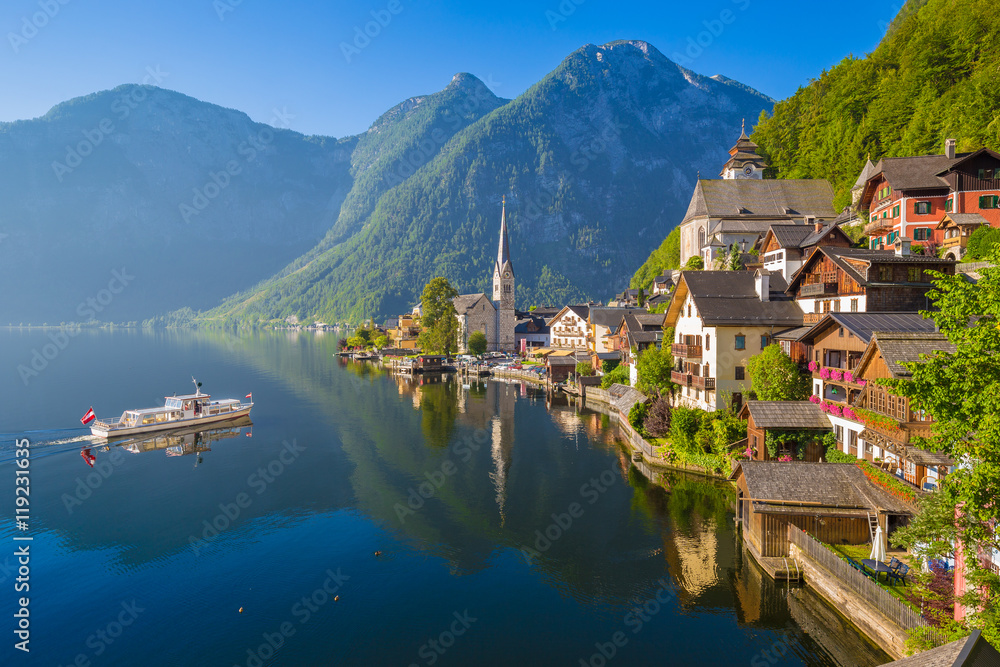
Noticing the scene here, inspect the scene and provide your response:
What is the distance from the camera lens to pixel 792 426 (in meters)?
34.5

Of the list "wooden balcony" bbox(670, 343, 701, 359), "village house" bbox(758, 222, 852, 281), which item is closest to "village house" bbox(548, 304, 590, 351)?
"village house" bbox(758, 222, 852, 281)

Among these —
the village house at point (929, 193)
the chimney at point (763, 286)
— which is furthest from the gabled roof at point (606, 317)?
the chimney at point (763, 286)

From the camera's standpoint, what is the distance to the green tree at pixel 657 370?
55.4 metres

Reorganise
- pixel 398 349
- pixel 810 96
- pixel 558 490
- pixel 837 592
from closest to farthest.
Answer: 1. pixel 837 592
2. pixel 558 490
3. pixel 810 96
4. pixel 398 349

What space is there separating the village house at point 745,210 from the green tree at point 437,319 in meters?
57.2

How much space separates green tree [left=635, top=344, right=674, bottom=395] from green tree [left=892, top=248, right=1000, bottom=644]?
40.1 metres

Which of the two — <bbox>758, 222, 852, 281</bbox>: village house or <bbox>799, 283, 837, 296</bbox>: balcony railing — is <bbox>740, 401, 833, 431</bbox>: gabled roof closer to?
<bbox>799, 283, 837, 296</bbox>: balcony railing

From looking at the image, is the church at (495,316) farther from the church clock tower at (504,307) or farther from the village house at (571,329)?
the village house at (571,329)

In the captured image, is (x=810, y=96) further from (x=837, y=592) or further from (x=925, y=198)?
(x=837, y=592)

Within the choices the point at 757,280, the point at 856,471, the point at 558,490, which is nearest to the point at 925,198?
the point at 757,280

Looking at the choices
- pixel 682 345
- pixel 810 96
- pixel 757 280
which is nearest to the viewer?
pixel 757 280

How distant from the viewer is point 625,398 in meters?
62.8

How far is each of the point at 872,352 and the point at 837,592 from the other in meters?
11.9

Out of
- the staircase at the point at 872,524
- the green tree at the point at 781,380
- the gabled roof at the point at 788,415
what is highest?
the green tree at the point at 781,380
